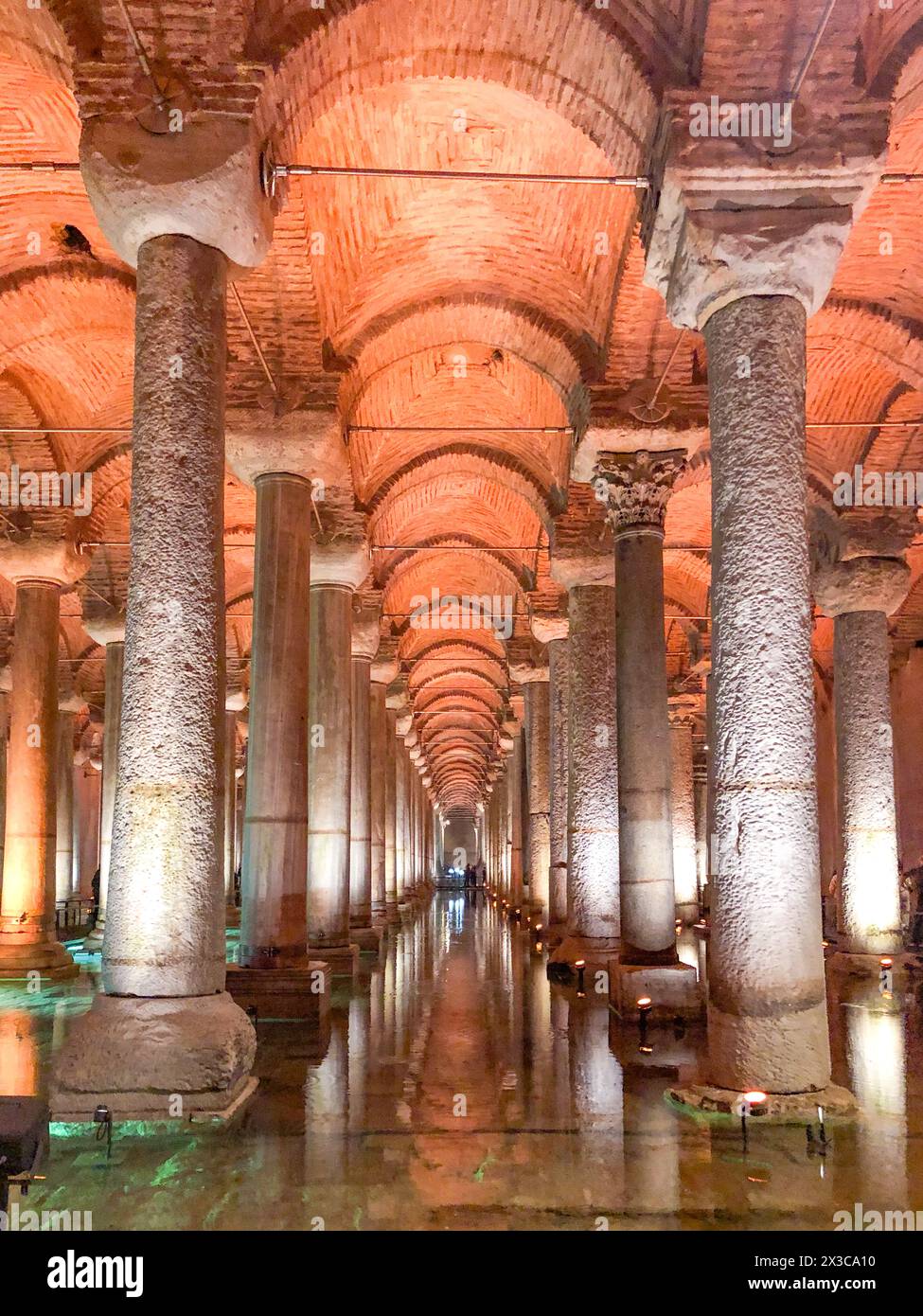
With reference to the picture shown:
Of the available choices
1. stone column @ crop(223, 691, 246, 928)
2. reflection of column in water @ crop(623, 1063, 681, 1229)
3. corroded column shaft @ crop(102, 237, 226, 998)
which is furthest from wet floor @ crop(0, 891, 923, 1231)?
stone column @ crop(223, 691, 246, 928)

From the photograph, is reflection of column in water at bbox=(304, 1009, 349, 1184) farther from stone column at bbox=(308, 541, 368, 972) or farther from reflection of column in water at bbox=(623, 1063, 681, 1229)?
stone column at bbox=(308, 541, 368, 972)

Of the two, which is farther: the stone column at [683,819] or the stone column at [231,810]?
the stone column at [683,819]

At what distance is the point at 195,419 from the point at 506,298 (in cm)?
558

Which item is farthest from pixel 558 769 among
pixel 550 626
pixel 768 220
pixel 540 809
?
pixel 768 220

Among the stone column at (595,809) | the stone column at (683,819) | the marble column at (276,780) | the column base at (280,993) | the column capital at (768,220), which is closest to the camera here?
the column capital at (768,220)

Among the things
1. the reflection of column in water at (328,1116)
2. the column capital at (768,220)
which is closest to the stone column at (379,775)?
the reflection of column in water at (328,1116)

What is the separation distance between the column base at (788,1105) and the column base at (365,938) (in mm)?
9689

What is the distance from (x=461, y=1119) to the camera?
6012 mm

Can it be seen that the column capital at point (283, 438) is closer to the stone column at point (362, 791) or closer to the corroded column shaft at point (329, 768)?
the corroded column shaft at point (329, 768)

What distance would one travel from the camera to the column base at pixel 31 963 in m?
12.9

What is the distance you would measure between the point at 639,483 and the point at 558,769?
20.5 feet

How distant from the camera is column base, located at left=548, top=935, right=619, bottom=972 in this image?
12211mm

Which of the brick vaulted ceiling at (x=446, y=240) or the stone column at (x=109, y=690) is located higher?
the brick vaulted ceiling at (x=446, y=240)

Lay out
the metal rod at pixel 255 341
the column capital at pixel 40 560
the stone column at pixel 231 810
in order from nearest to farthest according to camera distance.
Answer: the metal rod at pixel 255 341 → the column capital at pixel 40 560 → the stone column at pixel 231 810
